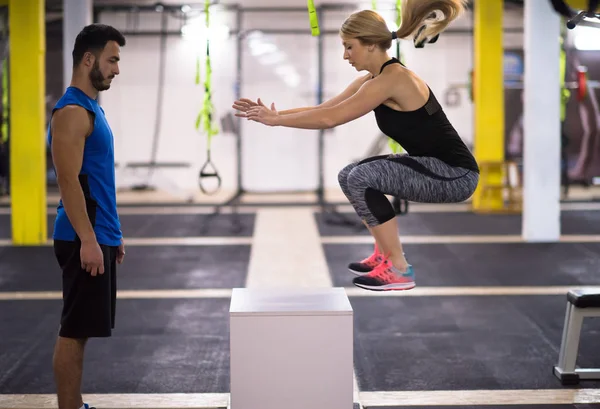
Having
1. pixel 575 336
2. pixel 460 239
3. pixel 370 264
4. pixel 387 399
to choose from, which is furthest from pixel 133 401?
pixel 460 239

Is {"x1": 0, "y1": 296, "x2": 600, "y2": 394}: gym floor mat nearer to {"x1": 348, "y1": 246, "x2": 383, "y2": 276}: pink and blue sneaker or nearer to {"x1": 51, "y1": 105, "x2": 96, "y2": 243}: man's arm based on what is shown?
{"x1": 348, "y1": 246, "x2": 383, "y2": 276}: pink and blue sneaker

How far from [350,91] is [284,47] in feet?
32.1

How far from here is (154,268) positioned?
6926 millimetres

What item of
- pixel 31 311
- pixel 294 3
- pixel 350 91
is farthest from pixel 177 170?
pixel 350 91

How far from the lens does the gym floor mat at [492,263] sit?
6305mm

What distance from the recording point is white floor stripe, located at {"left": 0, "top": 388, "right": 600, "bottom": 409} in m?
3.51

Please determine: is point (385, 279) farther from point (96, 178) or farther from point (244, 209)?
point (244, 209)

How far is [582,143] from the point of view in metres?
13.1

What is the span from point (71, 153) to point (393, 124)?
113 centimetres

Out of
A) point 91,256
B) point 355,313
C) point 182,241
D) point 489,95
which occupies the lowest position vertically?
point 355,313

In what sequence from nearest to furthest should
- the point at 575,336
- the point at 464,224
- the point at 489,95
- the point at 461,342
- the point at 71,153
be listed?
the point at 71,153 → the point at 575,336 → the point at 461,342 → the point at 464,224 → the point at 489,95

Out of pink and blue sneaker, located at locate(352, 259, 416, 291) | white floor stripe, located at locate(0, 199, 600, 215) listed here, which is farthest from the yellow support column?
pink and blue sneaker, located at locate(352, 259, 416, 291)

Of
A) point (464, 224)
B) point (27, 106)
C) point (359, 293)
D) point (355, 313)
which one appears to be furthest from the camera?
point (464, 224)

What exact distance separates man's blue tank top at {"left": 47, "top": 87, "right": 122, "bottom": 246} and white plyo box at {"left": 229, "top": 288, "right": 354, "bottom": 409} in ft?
1.90
